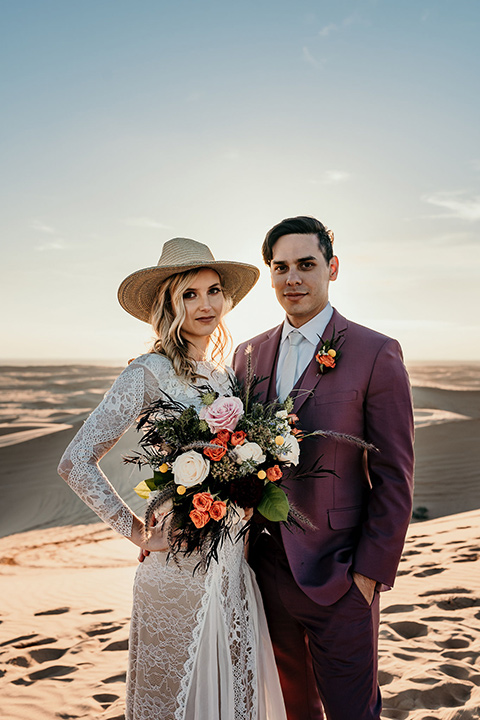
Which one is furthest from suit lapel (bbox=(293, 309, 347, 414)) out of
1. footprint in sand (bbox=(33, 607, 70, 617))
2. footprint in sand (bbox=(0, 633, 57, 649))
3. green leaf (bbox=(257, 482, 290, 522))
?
footprint in sand (bbox=(33, 607, 70, 617))

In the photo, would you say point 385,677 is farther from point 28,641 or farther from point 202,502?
point 28,641

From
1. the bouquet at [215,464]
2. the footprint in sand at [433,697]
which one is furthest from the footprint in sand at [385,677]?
the bouquet at [215,464]

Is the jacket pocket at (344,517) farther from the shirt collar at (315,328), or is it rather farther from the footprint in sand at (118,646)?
the footprint in sand at (118,646)

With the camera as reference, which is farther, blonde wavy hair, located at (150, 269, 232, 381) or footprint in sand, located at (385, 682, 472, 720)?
footprint in sand, located at (385, 682, 472, 720)

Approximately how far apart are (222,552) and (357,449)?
2.89ft

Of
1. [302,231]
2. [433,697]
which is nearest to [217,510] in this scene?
[302,231]

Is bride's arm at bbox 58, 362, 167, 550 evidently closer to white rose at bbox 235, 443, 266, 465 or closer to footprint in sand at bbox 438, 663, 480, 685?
white rose at bbox 235, 443, 266, 465

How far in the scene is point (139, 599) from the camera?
255cm

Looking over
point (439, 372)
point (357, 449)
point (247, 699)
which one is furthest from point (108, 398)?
point (439, 372)

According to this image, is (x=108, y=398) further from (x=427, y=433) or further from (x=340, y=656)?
(x=427, y=433)

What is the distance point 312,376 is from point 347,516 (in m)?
0.75

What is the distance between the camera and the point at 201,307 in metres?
2.89

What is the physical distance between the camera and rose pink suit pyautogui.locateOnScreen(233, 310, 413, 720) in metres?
2.68

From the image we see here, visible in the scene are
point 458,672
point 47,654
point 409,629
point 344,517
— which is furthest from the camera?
point 47,654
